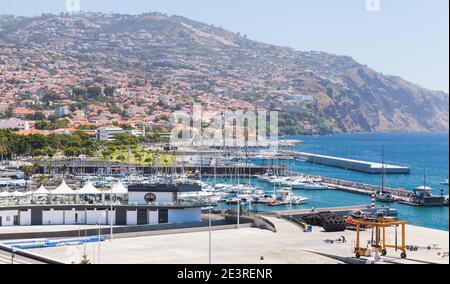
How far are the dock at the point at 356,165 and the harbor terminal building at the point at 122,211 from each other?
118ft

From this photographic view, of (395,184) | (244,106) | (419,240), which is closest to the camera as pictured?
(419,240)

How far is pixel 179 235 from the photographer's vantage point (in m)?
18.5

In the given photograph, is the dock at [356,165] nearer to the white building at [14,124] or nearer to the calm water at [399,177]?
the calm water at [399,177]

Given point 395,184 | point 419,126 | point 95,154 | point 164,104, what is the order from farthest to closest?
point 419,126
point 164,104
point 95,154
point 395,184

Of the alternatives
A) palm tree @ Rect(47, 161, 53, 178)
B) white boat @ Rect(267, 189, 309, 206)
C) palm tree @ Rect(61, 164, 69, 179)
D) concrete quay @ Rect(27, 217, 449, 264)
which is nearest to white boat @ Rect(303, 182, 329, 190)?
white boat @ Rect(267, 189, 309, 206)

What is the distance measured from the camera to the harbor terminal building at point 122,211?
20.1 m

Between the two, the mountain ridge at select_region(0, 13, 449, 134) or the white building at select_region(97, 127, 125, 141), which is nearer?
the white building at select_region(97, 127, 125, 141)

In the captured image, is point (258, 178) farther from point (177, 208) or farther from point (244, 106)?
point (244, 106)

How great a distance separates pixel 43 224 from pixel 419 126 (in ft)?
479

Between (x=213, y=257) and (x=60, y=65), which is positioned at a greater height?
(x=60, y=65)

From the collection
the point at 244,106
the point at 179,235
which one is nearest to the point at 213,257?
the point at 179,235

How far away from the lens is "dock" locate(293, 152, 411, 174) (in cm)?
5620

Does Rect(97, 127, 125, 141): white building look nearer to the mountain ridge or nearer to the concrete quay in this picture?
the mountain ridge

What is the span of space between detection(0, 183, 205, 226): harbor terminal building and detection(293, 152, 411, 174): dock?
118ft
